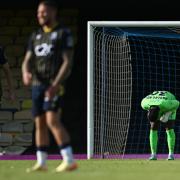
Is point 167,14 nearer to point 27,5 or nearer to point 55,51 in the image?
point 27,5

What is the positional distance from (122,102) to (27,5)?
280cm

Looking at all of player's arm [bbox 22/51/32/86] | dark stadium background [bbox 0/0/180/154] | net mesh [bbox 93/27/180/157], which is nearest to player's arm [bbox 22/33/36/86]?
player's arm [bbox 22/51/32/86]

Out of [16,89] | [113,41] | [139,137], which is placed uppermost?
[113,41]

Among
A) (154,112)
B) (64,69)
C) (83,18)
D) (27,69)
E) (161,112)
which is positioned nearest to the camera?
(64,69)

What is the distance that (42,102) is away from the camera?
7152mm

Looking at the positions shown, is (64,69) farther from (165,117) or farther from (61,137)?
(165,117)

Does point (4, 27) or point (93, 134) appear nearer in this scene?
point (93, 134)

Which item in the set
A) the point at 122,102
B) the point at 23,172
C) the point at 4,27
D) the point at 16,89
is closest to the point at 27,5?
the point at 4,27

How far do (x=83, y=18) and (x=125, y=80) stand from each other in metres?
1.80

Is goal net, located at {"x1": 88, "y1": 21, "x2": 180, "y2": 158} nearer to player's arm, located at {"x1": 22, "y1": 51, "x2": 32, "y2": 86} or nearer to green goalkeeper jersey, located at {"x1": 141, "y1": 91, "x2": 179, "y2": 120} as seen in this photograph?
green goalkeeper jersey, located at {"x1": 141, "y1": 91, "x2": 179, "y2": 120}

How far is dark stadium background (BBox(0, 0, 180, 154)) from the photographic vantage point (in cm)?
1412

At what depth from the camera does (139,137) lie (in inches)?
567

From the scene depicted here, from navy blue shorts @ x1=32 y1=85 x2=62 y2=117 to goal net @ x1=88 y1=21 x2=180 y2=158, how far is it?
459 cm

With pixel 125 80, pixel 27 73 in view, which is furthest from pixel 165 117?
pixel 27 73
